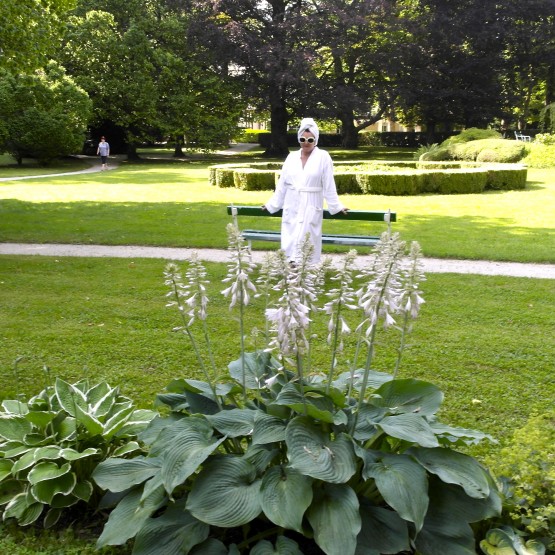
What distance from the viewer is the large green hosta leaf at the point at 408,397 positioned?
121 inches

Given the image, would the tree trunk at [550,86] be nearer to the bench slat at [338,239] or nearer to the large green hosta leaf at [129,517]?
the bench slat at [338,239]

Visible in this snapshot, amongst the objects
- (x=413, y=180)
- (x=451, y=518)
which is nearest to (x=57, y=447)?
(x=451, y=518)

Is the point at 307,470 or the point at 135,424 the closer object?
the point at 307,470

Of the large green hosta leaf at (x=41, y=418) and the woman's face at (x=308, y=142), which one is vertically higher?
the woman's face at (x=308, y=142)

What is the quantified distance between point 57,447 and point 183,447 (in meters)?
0.99

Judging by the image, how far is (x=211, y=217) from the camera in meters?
14.5

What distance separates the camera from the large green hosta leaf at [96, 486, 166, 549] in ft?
9.18

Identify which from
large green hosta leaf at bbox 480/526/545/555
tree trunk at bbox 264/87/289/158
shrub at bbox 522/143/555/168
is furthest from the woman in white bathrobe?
tree trunk at bbox 264/87/289/158

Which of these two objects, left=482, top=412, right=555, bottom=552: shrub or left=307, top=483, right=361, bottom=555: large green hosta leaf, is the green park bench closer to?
left=482, top=412, right=555, bottom=552: shrub

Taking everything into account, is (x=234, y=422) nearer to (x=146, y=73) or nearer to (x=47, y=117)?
(x=47, y=117)

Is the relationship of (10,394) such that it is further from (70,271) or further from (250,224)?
(250,224)

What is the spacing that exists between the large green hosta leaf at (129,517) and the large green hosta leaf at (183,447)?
0.62 ft

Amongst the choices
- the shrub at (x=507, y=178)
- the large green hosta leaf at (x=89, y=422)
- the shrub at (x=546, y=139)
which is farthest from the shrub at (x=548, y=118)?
the large green hosta leaf at (x=89, y=422)

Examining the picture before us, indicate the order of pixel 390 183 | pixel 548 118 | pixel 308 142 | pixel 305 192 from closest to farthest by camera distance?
pixel 308 142 → pixel 305 192 → pixel 390 183 → pixel 548 118
